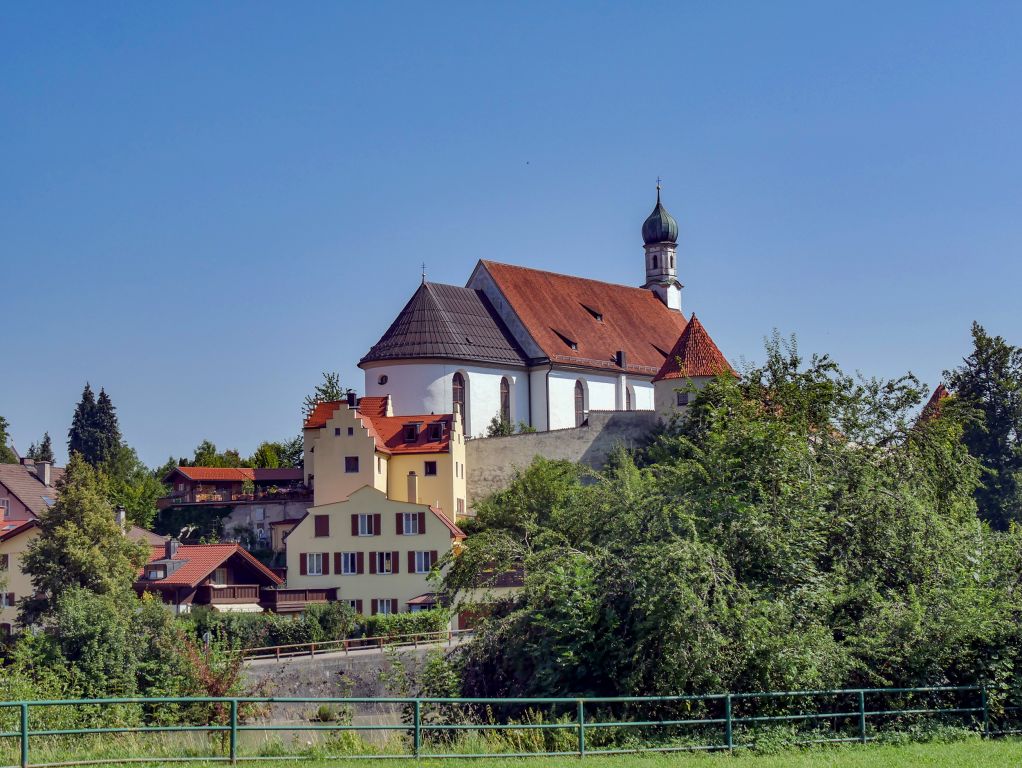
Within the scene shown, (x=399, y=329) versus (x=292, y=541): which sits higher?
(x=399, y=329)

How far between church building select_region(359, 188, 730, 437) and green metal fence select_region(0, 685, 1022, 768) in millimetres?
40793

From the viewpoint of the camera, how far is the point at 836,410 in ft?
100

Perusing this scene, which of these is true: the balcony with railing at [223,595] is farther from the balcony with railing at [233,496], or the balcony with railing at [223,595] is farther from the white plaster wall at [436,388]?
the white plaster wall at [436,388]

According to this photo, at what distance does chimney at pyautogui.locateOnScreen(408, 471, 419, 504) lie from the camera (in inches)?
2450

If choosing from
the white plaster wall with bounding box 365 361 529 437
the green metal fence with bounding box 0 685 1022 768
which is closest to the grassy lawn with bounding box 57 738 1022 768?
the green metal fence with bounding box 0 685 1022 768

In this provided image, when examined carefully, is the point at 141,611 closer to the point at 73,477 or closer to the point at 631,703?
the point at 73,477

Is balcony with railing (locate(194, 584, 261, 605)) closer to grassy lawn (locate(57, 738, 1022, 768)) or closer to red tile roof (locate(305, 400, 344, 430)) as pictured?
red tile roof (locate(305, 400, 344, 430))

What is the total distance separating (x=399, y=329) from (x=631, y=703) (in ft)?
157


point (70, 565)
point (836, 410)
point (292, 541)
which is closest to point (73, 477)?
point (70, 565)

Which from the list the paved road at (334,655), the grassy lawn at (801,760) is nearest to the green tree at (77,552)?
the paved road at (334,655)

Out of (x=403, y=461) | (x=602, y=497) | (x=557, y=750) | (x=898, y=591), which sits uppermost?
(x=403, y=461)

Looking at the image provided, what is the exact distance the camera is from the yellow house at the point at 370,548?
5691 centimetres

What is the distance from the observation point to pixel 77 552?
50125mm

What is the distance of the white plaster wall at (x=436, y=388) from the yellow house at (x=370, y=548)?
8.75m
